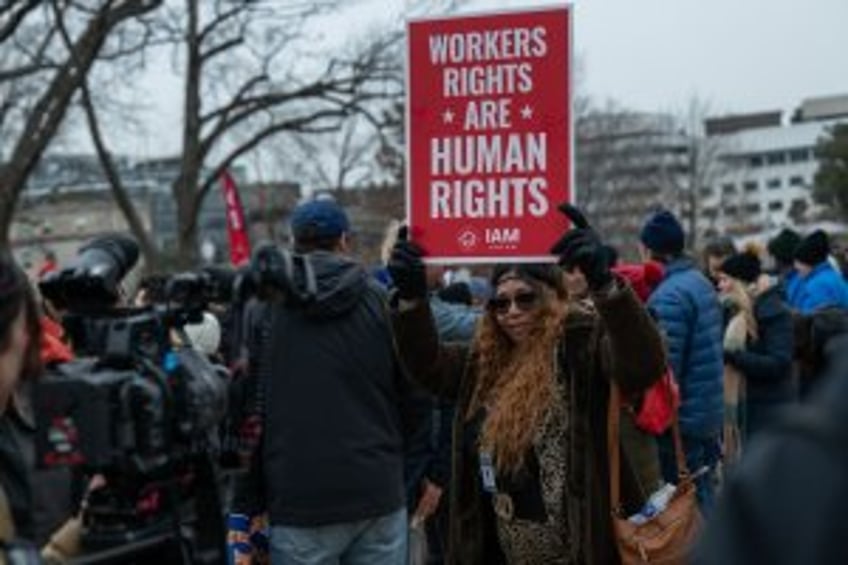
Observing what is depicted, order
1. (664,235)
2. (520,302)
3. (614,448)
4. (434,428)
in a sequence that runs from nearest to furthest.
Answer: (614,448), (520,302), (434,428), (664,235)

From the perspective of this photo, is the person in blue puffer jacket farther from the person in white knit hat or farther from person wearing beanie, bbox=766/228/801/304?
person wearing beanie, bbox=766/228/801/304

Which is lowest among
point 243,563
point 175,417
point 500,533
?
point 243,563

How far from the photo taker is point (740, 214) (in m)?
96.8

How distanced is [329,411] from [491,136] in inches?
42.9

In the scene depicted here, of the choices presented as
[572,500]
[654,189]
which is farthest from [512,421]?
[654,189]

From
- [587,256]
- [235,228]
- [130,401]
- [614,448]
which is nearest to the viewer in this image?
[130,401]

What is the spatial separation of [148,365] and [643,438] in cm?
217

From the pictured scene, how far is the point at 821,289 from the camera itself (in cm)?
1008

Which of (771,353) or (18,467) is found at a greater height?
(18,467)

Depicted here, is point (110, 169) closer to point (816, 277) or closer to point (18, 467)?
point (816, 277)

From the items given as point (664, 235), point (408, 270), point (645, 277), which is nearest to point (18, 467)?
point (408, 270)

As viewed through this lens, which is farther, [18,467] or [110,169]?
[110,169]

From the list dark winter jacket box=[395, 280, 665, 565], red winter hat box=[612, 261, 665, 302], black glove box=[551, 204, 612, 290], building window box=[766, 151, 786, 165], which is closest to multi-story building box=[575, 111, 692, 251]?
red winter hat box=[612, 261, 665, 302]

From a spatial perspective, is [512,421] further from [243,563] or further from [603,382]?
[243,563]
